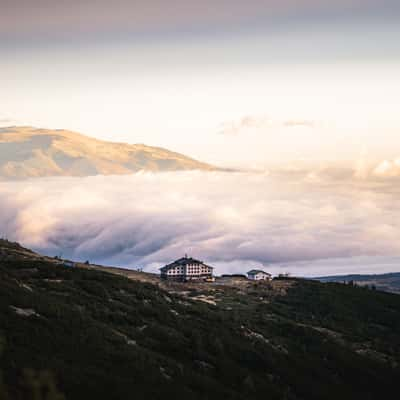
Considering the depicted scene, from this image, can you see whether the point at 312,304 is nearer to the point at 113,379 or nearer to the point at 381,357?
the point at 381,357

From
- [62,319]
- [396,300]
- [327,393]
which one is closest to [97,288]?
[62,319]

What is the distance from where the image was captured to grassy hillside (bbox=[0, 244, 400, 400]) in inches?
2189

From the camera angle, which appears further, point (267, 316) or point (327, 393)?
point (267, 316)

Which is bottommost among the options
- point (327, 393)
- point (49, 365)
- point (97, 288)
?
point (327, 393)

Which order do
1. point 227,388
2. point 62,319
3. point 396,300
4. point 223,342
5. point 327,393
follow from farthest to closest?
point 396,300 → point 223,342 → point 327,393 → point 62,319 → point 227,388

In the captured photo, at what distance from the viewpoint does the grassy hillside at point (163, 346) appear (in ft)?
182

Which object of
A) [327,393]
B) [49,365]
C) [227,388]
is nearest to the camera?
[49,365]

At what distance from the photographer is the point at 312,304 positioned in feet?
540

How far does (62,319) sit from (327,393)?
29.8 m

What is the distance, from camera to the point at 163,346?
75.9 metres

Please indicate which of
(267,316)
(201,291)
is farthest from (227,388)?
(201,291)

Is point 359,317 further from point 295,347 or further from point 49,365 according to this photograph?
point 49,365

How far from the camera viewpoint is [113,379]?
55.8m

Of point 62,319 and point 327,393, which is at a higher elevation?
point 62,319
